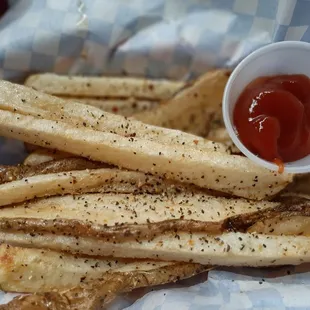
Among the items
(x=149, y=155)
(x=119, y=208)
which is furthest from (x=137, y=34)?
(x=119, y=208)

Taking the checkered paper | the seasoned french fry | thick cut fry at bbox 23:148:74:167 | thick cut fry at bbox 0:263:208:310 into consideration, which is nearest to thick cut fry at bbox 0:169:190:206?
the seasoned french fry

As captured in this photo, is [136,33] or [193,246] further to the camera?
[136,33]

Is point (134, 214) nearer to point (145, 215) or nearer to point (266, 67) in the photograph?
point (145, 215)

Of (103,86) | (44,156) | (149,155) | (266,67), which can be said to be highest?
(266,67)

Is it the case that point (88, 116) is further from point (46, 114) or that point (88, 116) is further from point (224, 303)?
point (224, 303)

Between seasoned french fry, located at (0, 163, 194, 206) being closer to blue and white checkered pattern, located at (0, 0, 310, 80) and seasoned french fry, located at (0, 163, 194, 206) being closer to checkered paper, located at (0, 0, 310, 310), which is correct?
checkered paper, located at (0, 0, 310, 310)

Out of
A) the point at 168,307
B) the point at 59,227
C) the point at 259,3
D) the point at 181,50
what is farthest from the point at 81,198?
the point at 259,3
